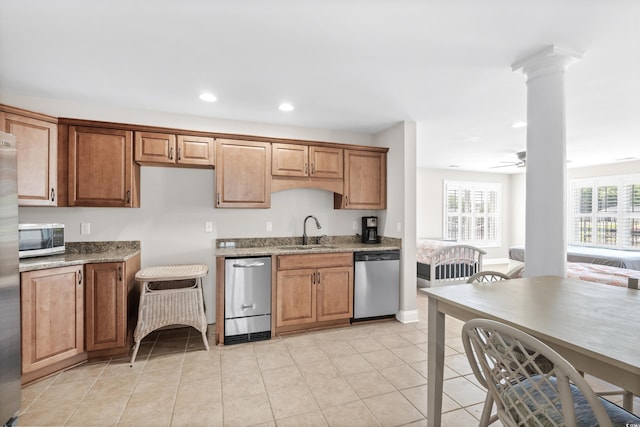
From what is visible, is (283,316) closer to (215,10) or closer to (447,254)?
(447,254)

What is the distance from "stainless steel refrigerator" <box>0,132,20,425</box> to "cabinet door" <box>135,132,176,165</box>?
1187 millimetres

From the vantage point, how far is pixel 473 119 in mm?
3645

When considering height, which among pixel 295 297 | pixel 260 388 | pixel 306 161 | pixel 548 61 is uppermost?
pixel 548 61

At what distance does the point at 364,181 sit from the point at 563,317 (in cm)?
283

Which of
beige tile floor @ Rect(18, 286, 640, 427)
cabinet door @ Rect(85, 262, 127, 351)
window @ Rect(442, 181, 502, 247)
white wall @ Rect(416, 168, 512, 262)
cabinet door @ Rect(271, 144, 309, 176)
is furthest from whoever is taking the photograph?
window @ Rect(442, 181, 502, 247)

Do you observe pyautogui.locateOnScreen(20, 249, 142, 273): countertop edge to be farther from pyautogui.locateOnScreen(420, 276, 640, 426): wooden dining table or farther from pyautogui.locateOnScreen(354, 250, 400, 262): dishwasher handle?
pyautogui.locateOnScreen(420, 276, 640, 426): wooden dining table

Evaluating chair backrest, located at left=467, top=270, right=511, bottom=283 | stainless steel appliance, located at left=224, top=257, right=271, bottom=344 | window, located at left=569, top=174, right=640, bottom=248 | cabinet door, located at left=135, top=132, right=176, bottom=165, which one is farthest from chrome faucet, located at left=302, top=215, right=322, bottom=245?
window, located at left=569, top=174, right=640, bottom=248

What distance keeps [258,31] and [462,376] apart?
9.70 feet

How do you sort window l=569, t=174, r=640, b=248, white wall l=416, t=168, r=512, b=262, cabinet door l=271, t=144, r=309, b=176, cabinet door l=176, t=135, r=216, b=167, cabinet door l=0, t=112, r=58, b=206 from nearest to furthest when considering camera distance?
cabinet door l=0, t=112, r=58, b=206
cabinet door l=176, t=135, r=216, b=167
cabinet door l=271, t=144, r=309, b=176
window l=569, t=174, r=640, b=248
white wall l=416, t=168, r=512, b=262

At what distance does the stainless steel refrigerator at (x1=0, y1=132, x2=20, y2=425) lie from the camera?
173 cm

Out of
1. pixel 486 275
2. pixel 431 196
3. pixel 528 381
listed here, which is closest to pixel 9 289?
pixel 528 381

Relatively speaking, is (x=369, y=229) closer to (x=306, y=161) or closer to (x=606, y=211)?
(x=306, y=161)

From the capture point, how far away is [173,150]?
3.16 m

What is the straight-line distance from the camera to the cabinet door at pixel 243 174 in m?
3.34
